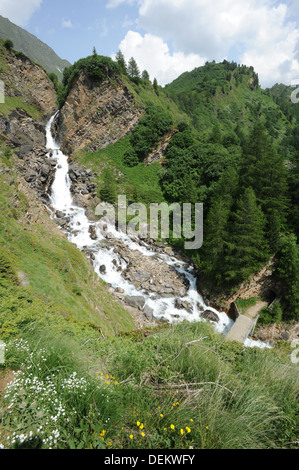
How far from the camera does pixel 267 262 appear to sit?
62.7 ft

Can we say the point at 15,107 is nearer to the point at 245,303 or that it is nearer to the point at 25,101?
the point at 25,101

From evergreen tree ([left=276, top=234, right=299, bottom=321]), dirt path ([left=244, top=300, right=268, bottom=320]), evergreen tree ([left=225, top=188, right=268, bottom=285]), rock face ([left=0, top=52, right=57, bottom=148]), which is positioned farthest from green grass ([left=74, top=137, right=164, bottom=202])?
dirt path ([left=244, top=300, right=268, bottom=320])

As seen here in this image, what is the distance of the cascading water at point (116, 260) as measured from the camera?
18.4m

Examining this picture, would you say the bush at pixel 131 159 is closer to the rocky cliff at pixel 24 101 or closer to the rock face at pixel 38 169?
the rock face at pixel 38 169

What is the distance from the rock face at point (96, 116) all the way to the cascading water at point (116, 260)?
9.09 metres

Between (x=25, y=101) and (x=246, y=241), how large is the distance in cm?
4506

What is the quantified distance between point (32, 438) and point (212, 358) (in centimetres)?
331

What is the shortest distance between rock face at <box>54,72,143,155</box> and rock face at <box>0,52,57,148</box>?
5224 millimetres

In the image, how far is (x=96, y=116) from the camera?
36.6m

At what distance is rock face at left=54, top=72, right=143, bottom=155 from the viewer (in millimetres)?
35844

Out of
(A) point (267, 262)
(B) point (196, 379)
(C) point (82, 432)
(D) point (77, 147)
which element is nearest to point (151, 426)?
(C) point (82, 432)

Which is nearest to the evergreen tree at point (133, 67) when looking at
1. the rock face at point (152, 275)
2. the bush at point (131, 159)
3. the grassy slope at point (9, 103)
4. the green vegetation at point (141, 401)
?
the grassy slope at point (9, 103)
